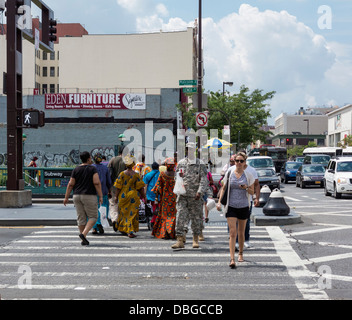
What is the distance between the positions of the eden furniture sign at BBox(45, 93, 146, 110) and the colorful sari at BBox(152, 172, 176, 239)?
34.6 meters

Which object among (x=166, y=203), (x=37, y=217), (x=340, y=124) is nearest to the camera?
(x=166, y=203)

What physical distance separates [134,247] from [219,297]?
4.47 m

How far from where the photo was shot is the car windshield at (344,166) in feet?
82.4

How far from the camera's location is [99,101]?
1806 inches

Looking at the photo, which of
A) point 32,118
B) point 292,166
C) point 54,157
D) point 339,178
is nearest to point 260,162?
point 339,178

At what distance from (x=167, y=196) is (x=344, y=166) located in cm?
1591

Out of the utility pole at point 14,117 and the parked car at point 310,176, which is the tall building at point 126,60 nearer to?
the parked car at point 310,176

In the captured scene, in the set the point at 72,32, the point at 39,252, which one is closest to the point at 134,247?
the point at 39,252

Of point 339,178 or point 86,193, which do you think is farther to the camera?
point 339,178

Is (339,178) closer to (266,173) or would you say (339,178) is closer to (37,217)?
(266,173)

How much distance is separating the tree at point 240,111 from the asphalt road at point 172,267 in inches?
1588

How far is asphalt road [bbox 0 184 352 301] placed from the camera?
696 cm

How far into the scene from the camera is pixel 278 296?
668 cm

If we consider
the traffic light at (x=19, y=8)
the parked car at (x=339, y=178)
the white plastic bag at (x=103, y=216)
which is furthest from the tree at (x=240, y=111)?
the white plastic bag at (x=103, y=216)
